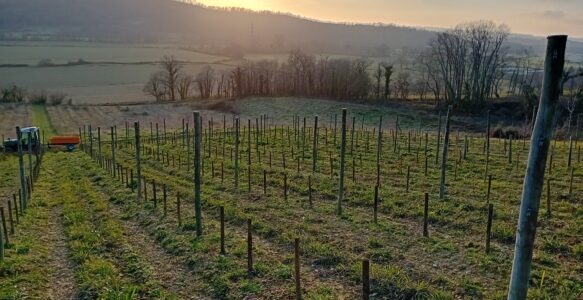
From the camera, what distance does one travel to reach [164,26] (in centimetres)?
16875

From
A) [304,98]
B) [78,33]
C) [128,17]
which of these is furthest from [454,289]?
[128,17]

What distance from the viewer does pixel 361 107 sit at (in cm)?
5416

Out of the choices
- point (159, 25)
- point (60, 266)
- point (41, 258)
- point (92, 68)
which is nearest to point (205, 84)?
point (92, 68)

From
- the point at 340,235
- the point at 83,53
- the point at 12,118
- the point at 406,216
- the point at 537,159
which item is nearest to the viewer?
the point at 537,159

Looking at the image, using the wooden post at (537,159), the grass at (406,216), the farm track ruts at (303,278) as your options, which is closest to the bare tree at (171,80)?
the grass at (406,216)

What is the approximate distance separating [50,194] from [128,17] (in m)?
179

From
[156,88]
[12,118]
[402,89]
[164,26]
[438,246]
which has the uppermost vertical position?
[164,26]

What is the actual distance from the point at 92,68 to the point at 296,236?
86729mm

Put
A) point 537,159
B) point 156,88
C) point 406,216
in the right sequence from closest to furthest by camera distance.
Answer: point 537,159
point 406,216
point 156,88

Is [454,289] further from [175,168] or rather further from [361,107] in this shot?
[361,107]

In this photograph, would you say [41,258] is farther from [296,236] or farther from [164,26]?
[164,26]

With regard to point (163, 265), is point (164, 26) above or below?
above

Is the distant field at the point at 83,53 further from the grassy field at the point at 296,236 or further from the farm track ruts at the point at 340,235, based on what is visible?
the farm track ruts at the point at 340,235

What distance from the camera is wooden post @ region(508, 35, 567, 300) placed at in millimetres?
3617
